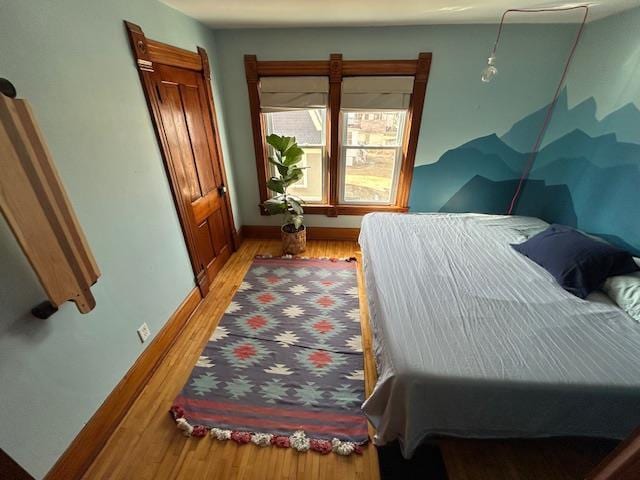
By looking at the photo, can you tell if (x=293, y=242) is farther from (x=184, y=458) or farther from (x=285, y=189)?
(x=184, y=458)

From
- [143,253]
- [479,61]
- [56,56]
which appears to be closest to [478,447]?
[143,253]

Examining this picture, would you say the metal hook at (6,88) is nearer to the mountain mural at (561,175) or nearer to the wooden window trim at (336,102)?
the wooden window trim at (336,102)

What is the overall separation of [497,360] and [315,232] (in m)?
2.43

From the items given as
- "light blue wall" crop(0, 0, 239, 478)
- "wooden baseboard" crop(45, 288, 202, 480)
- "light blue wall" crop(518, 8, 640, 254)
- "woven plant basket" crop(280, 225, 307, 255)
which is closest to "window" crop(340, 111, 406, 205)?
"woven plant basket" crop(280, 225, 307, 255)

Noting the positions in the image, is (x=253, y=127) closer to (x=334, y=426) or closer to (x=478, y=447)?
(x=334, y=426)

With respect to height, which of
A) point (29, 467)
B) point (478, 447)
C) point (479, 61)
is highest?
point (479, 61)

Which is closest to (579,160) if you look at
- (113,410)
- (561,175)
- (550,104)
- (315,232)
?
(561,175)

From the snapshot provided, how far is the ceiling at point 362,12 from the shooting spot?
180cm

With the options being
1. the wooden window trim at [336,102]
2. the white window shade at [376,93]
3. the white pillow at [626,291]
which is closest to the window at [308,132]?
the wooden window trim at [336,102]

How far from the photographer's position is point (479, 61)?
2432mm

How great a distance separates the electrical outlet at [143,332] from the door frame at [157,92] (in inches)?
24.6

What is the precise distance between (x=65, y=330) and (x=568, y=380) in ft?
7.22

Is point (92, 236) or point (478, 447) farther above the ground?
point (92, 236)

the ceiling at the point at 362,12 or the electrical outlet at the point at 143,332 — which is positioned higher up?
the ceiling at the point at 362,12
